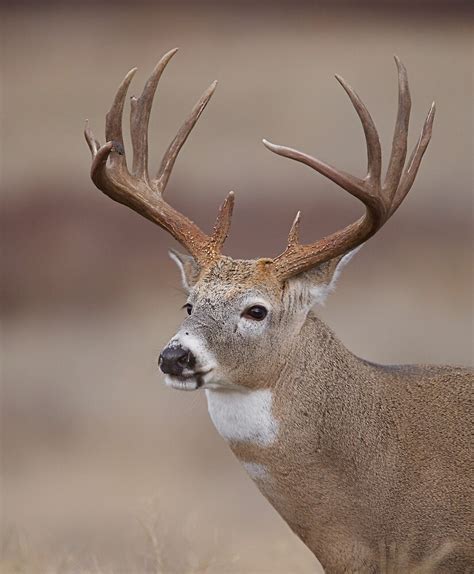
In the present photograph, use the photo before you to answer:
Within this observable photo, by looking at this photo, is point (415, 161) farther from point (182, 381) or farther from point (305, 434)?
point (182, 381)

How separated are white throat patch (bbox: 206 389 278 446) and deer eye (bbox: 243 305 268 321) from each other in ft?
1.16

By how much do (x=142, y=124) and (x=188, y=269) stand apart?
3.00 ft

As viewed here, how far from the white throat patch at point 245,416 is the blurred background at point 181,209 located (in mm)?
9101

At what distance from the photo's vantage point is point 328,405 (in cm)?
848

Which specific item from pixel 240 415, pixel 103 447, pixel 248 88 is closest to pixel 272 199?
pixel 248 88

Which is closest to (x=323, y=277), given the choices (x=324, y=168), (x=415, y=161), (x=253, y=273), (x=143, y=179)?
(x=253, y=273)

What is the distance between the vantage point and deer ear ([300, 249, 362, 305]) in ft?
28.4

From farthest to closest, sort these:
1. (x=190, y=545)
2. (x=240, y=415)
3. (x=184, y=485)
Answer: (x=184, y=485) → (x=190, y=545) → (x=240, y=415)

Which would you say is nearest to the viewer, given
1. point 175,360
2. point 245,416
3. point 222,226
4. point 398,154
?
point 175,360

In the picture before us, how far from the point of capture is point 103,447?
20.0 m

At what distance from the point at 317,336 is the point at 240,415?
24.9 inches

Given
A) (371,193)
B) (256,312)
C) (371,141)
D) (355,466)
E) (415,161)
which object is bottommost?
(355,466)

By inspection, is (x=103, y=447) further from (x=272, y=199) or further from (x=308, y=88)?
(x=308, y=88)

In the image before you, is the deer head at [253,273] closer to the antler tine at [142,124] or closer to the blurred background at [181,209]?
the antler tine at [142,124]
